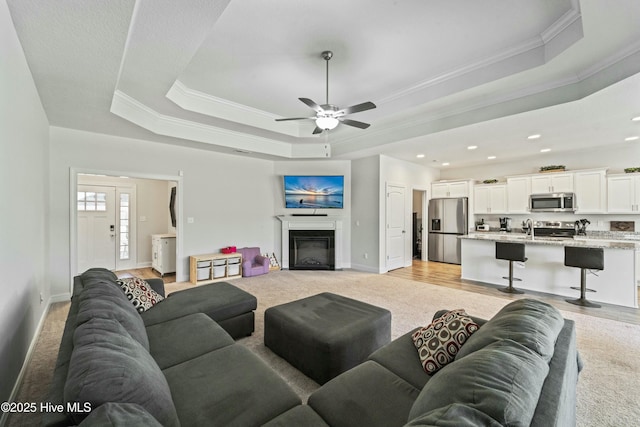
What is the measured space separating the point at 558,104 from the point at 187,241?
613 cm

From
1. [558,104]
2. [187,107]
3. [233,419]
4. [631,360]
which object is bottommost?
[631,360]

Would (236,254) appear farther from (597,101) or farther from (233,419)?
(597,101)

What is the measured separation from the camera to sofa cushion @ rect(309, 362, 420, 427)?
1220 millimetres

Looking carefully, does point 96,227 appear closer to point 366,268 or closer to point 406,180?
point 366,268

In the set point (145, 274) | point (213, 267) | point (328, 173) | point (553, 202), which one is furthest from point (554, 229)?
point (145, 274)

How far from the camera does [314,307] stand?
263cm

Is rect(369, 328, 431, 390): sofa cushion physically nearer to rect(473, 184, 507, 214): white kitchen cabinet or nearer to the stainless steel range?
the stainless steel range

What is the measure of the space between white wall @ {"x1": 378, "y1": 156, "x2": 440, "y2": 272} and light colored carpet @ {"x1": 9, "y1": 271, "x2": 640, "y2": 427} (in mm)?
1175

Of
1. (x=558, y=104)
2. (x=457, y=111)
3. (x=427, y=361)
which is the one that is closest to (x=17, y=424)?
(x=427, y=361)

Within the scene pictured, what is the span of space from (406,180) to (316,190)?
233cm

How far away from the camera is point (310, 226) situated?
6.43 m

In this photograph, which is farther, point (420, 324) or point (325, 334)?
point (420, 324)

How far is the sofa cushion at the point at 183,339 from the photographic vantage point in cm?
175

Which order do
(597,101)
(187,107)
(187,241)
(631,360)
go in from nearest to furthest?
1. (631,360)
2. (597,101)
3. (187,107)
4. (187,241)
